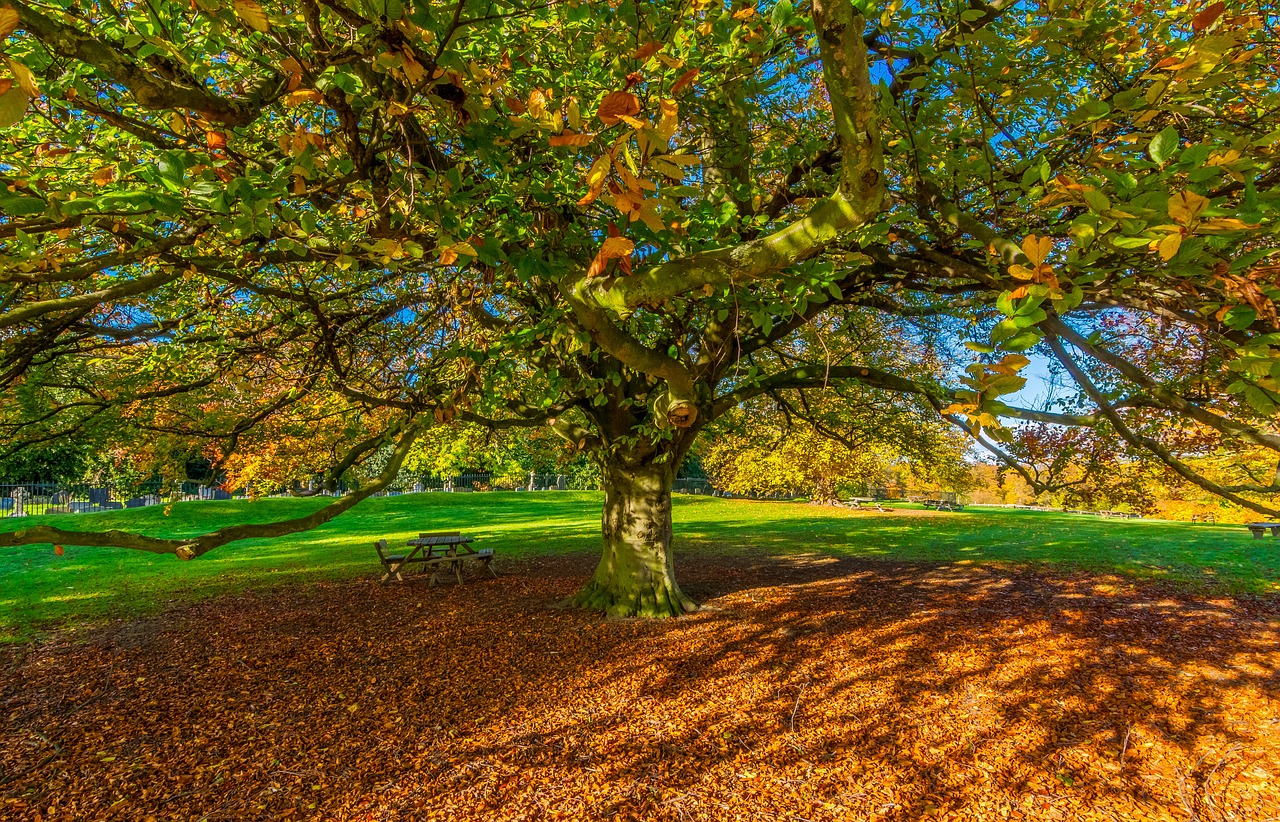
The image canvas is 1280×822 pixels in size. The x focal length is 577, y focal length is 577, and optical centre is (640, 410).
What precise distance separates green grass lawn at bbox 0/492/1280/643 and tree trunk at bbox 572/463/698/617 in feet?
19.7

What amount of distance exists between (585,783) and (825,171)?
5.91 metres

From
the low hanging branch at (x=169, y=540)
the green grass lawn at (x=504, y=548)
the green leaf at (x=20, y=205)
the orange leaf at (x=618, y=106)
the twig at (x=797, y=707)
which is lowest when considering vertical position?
the green grass lawn at (x=504, y=548)

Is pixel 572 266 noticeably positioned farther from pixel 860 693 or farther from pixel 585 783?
pixel 860 693

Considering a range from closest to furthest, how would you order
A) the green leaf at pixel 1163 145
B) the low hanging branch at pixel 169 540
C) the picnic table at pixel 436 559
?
1. the green leaf at pixel 1163 145
2. the low hanging branch at pixel 169 540
3. the picnic table at pixel 436 559

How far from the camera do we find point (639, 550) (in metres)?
7.62

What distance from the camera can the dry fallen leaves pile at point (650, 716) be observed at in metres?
3.57

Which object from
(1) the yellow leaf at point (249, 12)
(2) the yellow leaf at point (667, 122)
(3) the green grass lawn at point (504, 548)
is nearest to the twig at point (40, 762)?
(3) the green grass lawn at point (504, 548)

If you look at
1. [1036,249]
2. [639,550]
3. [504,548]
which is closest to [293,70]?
[1036,249]

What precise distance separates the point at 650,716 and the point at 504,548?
417 inches

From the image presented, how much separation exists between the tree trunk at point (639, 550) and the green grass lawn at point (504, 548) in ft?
19.7

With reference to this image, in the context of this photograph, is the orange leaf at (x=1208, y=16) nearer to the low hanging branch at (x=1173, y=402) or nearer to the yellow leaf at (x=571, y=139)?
the low hanging branch at (x=1173, y=402)


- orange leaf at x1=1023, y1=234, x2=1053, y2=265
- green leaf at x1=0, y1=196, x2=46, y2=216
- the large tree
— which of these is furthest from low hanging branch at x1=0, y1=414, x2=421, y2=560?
orange leaf at x1=1023, y1=234, x2=1053, y2=265

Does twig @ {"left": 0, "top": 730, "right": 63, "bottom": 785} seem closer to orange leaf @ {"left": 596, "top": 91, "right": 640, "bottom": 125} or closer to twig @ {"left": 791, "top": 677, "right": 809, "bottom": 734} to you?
twig @ {"left": 791, "top": 677, "right": 809, "bottom": 734}

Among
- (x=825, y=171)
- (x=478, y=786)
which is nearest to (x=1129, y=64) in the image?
(x=825, y=171)
